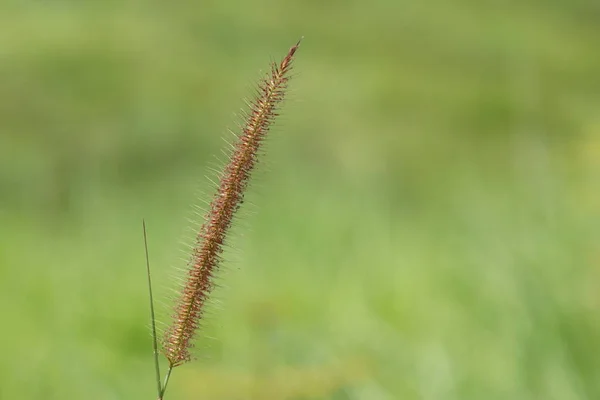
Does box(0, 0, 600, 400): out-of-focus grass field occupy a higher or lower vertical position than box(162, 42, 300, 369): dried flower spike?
lower

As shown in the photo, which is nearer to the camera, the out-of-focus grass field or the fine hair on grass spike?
the fine hair on grass spike

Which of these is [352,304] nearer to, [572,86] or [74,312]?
[74,312]

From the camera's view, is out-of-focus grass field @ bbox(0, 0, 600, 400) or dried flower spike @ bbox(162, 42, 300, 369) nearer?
dried flower spike @ bbox(162, 42, 300, 369)

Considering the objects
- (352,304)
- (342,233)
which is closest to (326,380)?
(352,304)

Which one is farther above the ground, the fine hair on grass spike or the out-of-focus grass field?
the fine hair on grass spike
